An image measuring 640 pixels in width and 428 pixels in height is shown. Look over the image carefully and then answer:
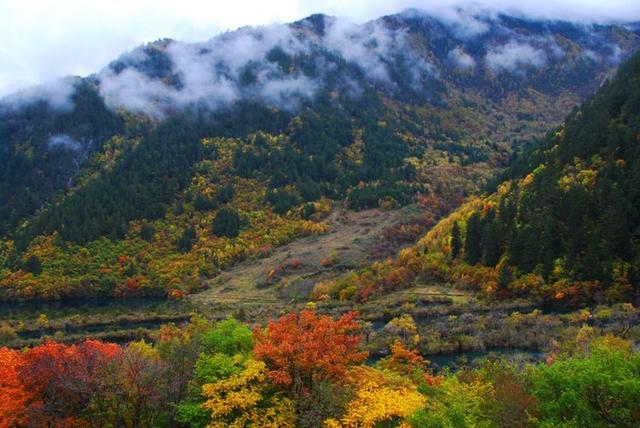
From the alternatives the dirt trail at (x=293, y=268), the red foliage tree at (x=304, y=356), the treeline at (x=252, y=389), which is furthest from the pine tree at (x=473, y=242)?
the red foliage tree at (x=304, y=356)

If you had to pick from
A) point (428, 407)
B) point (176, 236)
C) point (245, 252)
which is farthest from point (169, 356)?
point (176, 236)

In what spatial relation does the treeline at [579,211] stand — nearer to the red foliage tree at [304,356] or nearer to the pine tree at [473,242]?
the pine tree at [473,242]

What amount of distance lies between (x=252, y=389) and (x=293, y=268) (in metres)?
128

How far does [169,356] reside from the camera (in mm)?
43375

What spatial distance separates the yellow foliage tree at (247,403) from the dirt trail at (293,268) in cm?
10420

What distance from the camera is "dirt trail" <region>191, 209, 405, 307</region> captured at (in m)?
148

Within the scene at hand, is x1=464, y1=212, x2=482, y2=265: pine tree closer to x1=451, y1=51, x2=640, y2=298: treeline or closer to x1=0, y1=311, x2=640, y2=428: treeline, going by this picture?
x1=451, y1=51, x2=640, y2=298: treeline

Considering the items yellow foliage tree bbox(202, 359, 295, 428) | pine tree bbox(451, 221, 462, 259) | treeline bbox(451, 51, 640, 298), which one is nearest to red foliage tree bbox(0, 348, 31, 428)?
yellow foliage tree bbox(202, 359, 295, 428)

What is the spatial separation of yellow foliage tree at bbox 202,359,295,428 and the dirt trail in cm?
10420

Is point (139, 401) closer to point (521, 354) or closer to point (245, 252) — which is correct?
point (521, 354)

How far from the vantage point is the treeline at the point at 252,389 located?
31266mm

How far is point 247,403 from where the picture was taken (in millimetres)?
33562

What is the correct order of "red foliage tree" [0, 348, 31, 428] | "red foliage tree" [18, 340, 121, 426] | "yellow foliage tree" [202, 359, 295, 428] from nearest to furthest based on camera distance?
1. "yellow foliage tree" [202, 359, 295, 428]
2. "red foliage tree" [0, 348, 31, 428]
3. "red foliage tree" [18, 340, 121, 426]

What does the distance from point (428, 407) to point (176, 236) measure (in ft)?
573
